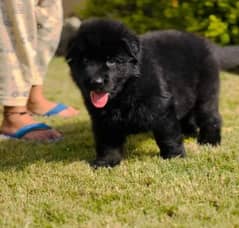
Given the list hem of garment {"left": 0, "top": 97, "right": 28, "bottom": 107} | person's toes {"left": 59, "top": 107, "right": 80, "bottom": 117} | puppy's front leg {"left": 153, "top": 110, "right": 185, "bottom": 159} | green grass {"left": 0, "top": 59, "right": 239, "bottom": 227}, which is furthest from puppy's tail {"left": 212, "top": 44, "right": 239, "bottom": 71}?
puppy's front leg {"left": 153, "top": 110, "right": 185, "bottom": 159}

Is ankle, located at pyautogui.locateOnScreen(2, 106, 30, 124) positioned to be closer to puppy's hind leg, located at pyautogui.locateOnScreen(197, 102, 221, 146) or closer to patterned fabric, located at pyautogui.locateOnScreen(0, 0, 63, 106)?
patterned fabric, located at pyautogui.locateOnScreen(0, 0, 63, 106)

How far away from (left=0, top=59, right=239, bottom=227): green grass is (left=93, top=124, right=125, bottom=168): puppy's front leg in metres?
0.07

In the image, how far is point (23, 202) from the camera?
9.40 feet

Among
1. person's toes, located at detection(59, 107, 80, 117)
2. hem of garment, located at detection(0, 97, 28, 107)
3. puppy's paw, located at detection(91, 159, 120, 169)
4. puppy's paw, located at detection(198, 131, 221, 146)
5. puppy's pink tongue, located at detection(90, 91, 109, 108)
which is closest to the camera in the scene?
puppy's pink tongue, located at detection(90, 91, 109, 108)

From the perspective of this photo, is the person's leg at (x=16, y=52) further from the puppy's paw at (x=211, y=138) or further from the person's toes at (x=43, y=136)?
the puppy's paw at (x=211, y=138)

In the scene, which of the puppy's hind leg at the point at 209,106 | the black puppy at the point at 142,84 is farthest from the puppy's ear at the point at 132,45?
the puppy's hind leg at the point at 209,106

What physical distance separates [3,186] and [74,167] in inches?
18.3

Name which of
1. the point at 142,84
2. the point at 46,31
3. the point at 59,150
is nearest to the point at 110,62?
the point at 142,84

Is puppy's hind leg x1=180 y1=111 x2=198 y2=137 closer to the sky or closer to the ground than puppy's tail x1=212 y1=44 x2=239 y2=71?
closer to the sky

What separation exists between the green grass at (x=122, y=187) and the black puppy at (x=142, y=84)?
0.51ft

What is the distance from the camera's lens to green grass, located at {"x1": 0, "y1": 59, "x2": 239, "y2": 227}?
2.60 meters

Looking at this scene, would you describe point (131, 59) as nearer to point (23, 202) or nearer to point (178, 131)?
point (178, 131)

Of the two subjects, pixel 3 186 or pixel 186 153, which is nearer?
pixel 3 186

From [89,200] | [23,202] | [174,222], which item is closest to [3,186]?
[23,202]
